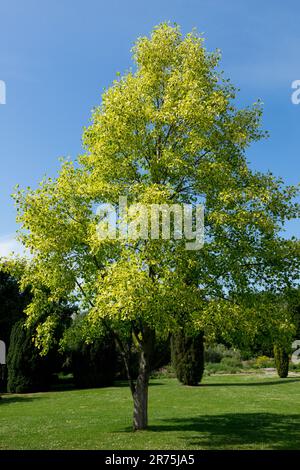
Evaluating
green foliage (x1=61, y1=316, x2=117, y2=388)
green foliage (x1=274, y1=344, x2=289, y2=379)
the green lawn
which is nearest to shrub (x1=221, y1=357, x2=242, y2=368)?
green foliage (x1=274, y1=344, x2=289, y2=379)

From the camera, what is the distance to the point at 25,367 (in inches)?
1308

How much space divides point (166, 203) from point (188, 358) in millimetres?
22422

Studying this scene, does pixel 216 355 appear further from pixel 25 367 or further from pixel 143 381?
pixel 143 381

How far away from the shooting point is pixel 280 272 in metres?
15.0

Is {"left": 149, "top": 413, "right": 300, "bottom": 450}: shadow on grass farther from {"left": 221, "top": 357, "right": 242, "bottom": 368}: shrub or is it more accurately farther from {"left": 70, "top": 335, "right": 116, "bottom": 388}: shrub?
{"left": 221, "top": 357, "right": 242, "bottom": 368}: shrub

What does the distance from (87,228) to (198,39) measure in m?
7.77

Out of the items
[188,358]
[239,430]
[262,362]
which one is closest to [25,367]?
[188,358]

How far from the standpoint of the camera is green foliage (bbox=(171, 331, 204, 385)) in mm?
33688

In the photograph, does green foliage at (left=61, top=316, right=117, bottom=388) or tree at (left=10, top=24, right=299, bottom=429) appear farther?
green foliage at (left=61, top=316, right=117, bottom=388)

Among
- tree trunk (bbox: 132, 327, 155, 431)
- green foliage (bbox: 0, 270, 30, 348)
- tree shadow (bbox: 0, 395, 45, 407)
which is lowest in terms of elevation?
tree shadow (bbox: 0, 395, 45, 407)

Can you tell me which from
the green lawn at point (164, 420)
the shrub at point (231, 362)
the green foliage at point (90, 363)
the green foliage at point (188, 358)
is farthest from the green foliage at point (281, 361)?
the green foliage at point (90, 363)

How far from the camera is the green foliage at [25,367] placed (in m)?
33.2

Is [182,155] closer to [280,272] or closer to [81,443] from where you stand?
[280,272]

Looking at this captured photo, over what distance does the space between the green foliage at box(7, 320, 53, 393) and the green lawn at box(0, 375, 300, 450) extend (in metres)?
2.99
